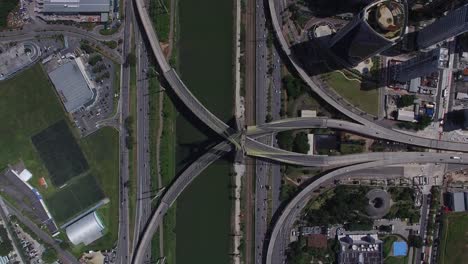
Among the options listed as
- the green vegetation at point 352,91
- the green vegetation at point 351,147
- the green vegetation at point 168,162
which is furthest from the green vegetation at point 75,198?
the green vegetation at point 352,91

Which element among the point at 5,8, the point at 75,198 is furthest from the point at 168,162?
the point at 5,8

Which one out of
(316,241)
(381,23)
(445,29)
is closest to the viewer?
(381,23)

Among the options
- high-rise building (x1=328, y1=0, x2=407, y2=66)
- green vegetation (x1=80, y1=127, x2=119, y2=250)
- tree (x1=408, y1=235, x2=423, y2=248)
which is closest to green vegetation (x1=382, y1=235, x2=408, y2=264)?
tree (x1=408, y1=235, x2=423, y2=248)

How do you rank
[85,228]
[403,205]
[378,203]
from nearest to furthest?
1. [378,203]
2. [85,228]
3. [403,205]

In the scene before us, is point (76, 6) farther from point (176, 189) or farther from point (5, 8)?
point (176, 189)

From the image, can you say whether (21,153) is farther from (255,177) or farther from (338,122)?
(338,122)

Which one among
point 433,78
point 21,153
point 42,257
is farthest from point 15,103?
point 433,78
